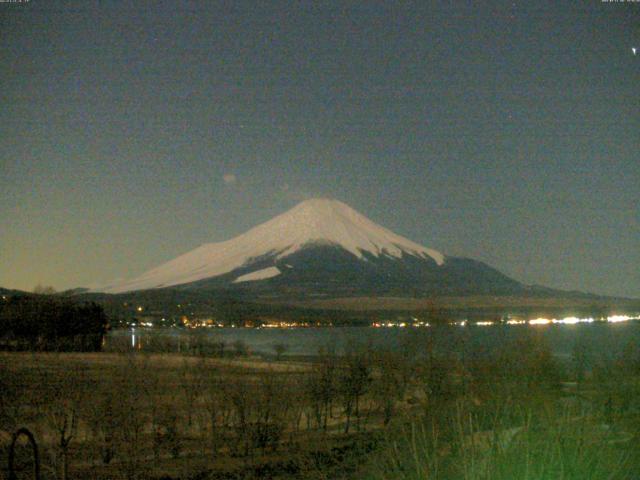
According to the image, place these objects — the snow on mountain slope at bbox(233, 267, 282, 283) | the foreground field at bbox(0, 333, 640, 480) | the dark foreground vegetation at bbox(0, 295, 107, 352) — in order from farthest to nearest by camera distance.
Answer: the snow on mountain slope at bbox(233, 267, 282, 283) → the dark foreground vegetation at bbox(0, 295, 107, 352) → the foreground field at bbox(0, 333, 640, 480)

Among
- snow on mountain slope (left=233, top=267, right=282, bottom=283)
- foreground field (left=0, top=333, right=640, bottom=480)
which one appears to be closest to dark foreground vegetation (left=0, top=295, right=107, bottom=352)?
foreground field (left=0, top=333, right=640, bottom=480)

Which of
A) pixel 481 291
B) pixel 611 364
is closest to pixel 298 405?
pixel 611 364

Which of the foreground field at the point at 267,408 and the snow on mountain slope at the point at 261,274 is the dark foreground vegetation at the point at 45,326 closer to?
the foreground field at the point at 267,408

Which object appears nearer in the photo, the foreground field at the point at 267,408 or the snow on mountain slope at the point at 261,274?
the foreground field at the point at 267,408

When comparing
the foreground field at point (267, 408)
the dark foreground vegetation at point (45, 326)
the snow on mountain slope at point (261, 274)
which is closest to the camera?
the foreground field at point (267, 408)

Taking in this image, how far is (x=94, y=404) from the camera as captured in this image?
19141mm

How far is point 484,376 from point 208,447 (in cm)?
773

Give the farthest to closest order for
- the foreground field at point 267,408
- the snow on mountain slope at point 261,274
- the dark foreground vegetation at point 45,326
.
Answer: the snow on mountain slope at point 261,274 < the dark foreground vegetation at point 45,326 < the foreground field at point 267,408

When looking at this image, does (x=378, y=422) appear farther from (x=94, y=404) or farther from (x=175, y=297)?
(x=175, y=297)

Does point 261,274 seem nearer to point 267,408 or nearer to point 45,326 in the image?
point 45,326

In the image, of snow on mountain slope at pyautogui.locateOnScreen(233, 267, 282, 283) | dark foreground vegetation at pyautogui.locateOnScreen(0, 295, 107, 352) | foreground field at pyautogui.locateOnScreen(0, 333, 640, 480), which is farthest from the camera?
snow on mountain slope at pyautogui.locateOnScreen(233, 267, 282, 283)

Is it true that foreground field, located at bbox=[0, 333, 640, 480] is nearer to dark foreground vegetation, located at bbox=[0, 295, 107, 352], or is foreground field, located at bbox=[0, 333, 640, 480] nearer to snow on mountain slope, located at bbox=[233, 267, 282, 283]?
dark foreground vegetation, located at bbox=[0, 295, 107, 352]

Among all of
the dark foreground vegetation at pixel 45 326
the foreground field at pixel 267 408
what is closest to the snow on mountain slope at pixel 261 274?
the dark foreground vegetation at pixel 45 326

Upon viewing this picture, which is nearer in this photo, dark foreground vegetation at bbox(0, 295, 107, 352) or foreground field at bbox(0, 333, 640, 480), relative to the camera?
foreground field at bbox(0, 333, 640, 480)
